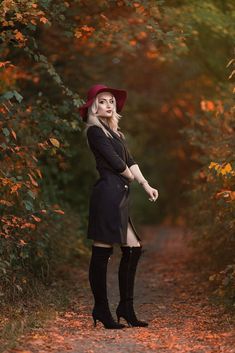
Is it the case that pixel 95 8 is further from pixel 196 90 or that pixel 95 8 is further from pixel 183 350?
pixel 196 90

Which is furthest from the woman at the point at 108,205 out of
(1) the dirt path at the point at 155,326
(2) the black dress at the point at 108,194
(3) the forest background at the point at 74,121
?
(3) the forest background at the point at 74,121

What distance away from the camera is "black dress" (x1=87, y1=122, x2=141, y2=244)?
6.16 metres

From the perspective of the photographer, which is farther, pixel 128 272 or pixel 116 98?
pixel 116 98

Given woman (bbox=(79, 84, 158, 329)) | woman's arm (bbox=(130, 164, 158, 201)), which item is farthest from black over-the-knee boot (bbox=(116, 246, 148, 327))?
woman's arm (bbox=(130, 164, 158, 201))

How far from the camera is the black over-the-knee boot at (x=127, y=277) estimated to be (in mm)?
6332

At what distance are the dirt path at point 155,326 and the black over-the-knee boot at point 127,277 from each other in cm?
15

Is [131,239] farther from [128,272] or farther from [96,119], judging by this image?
[96,119]

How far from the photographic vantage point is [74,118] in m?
8.70

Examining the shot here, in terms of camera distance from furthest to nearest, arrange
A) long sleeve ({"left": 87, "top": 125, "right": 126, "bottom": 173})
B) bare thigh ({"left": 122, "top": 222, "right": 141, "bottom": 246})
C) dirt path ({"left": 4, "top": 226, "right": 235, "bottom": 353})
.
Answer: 1. bare thigh ({"left": 122, "top": 222, "right": 141, "bottom": 246})
2. long sleeve ({"left": 87, "top": 125, "right": 126, "bottom": 173})
3. dirt path ({"left": 4, "top": 226, "right": 235, "bottom": 353})

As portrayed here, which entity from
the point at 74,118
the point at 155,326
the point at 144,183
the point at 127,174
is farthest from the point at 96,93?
the point at 74,118

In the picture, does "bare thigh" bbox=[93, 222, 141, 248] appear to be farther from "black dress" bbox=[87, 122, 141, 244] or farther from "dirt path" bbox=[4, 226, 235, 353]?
"dirt path" bbox=[4, 226, 235, 353]

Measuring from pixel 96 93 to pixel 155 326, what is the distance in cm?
214

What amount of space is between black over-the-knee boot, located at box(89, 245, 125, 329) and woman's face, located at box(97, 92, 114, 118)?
1150mm

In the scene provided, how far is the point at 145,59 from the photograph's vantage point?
17.5 m
